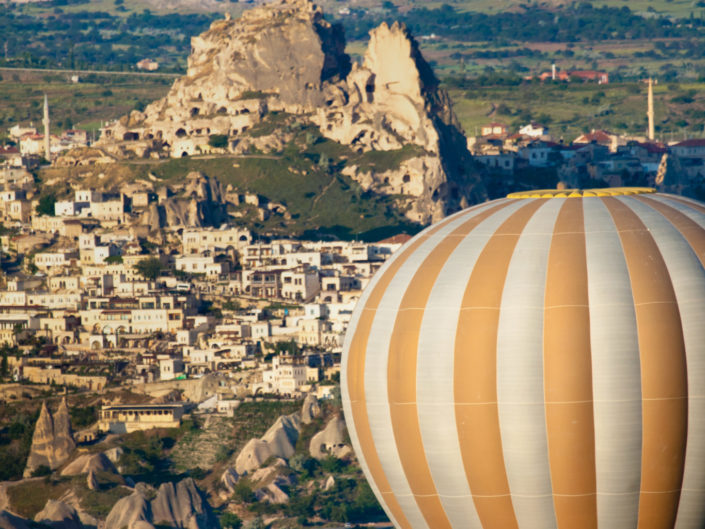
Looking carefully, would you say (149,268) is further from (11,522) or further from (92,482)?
(11,522)

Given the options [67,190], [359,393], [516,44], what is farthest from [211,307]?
[516,44]

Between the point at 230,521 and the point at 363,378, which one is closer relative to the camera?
the point at 363,378

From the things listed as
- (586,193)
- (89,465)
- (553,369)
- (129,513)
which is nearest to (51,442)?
(89,465)

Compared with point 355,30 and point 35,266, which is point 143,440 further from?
point 355,30

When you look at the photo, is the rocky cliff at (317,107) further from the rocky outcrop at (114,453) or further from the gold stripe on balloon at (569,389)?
the gold stripe on balloon at (569,389)

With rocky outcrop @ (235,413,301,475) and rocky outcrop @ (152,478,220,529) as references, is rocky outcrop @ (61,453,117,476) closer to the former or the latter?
rocky outcrop @ (235,413,301,475)

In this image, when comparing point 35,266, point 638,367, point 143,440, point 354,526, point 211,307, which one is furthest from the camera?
point 35,266
